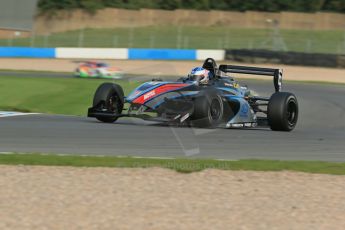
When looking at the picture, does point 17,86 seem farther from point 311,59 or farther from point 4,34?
point 4,34

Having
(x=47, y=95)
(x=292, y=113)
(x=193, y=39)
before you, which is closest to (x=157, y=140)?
(x=292, y=113)

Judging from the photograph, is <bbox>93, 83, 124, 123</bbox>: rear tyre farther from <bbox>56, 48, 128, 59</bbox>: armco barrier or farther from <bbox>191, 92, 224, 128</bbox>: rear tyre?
<bbox>56, 48, 128, 59</bbox>: armco barrier

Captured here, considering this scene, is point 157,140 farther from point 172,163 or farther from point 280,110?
point 280,110

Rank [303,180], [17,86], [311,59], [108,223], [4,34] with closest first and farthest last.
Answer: [108,223], [303,180], [17,86], [311,59], [4,34]

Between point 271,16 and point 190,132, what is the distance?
1914 inches

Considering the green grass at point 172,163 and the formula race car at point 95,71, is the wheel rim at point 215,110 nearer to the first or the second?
the green grass at point 172,163

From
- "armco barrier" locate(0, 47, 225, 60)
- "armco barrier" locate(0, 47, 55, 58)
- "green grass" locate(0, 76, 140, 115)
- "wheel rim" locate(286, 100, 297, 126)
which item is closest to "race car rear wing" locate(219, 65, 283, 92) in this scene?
"wheel rim" locate(286, 100, 297, 126)

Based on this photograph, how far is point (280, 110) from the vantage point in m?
12.6

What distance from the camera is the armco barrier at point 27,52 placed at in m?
41.6

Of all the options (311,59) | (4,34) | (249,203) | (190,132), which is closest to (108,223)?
(249,203)

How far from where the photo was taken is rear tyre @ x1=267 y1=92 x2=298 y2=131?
12.6 m

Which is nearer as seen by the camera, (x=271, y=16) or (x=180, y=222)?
(x=180, y=222)

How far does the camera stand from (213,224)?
5883 millimetres

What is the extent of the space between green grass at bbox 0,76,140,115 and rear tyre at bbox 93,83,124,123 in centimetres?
427
